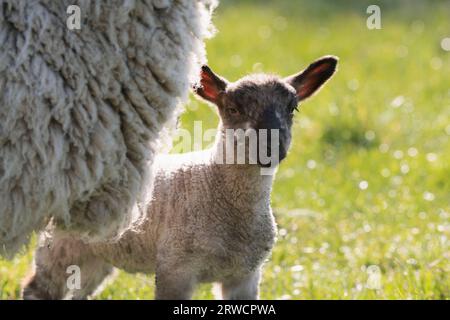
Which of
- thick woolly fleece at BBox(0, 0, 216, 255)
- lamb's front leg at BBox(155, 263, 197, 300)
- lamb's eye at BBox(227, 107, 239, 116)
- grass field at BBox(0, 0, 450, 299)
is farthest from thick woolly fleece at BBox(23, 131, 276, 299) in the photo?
thick woolly fleece at BBox(0, 0, 216, 255)

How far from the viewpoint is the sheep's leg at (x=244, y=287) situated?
3580 mm

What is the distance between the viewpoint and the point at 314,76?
360 cm

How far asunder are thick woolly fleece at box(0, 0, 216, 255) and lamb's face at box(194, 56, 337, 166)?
0.52 m

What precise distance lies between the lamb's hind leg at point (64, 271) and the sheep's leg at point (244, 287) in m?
0.60

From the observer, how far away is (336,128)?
667cm

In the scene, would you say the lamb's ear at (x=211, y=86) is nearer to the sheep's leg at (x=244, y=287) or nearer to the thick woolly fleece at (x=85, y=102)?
the thick woolly fleece at (x=85, y=102)

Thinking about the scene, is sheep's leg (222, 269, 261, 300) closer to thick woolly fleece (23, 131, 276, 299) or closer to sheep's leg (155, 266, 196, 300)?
thick woolly fleece (23, 131, 276, 299)

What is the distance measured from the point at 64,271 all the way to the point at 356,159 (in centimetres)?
304

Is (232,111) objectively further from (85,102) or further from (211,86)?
(85,102)

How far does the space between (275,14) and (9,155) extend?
30.9 ft

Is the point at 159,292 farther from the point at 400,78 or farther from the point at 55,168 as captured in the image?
the point at 400,78

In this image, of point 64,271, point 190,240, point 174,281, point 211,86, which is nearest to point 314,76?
point 211,86

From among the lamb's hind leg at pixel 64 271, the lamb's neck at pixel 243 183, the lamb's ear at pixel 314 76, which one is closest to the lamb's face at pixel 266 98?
the lamb's ear at pixel 314 76

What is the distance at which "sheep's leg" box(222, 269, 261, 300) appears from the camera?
11.7 ft
